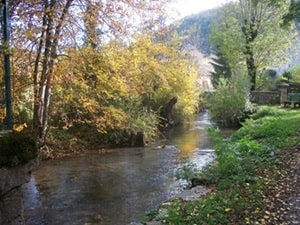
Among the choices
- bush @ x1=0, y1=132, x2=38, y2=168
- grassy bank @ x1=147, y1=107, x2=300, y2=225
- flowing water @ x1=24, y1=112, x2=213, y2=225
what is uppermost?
bush @ x1=0, y1=132, x2=38, y2=168

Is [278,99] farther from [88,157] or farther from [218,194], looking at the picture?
[218,194]

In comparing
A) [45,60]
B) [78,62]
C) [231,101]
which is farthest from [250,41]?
[45,60]

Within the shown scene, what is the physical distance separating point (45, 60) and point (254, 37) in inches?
714

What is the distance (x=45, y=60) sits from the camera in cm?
918

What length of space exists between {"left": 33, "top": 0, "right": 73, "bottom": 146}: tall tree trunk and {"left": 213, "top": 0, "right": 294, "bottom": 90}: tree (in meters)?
15.6

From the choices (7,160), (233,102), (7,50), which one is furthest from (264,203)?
(233,102)

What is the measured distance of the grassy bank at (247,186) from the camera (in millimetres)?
4309

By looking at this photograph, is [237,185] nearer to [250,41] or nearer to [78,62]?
[78,62]

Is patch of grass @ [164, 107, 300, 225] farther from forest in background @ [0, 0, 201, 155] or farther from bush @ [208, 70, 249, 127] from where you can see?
bush @ [208, 70, 249, 127]

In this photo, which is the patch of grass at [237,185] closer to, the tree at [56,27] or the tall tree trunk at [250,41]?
the tree at [56,27]

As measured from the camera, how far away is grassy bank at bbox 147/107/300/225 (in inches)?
170

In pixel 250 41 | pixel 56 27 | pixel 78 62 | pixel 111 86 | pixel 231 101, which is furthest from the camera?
pixel 250 41

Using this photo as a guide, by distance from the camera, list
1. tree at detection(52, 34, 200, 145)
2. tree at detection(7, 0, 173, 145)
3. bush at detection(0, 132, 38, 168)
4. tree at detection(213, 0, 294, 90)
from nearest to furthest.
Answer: bush at detection(0, 132, 38, 168)
tree at detection(7, 0, 173, 145)
tree at detection(52, 34, 200, 145)
tree at detection(213, 0, 294, 90)

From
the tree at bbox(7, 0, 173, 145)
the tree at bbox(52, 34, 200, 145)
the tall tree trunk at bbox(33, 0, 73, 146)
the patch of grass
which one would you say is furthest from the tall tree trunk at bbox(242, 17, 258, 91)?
the tall tree trunk at bbox(33, 0, 73, 146)
